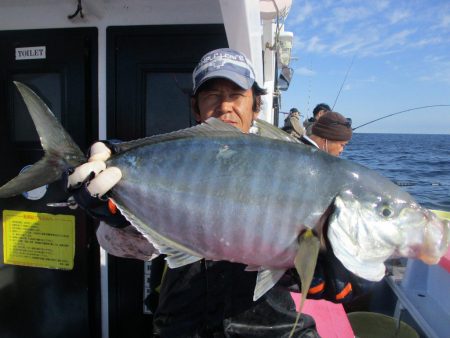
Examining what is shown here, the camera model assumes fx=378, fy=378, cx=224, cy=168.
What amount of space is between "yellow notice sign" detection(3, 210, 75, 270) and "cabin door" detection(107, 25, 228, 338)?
1.54 feet

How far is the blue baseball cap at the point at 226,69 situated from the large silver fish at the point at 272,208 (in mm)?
487

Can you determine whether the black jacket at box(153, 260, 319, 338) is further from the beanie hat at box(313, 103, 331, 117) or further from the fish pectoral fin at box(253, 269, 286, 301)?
the beanie hat at box(313, 103, 331, 117)

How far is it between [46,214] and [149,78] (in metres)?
1.39

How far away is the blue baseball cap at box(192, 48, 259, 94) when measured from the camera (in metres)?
1.93

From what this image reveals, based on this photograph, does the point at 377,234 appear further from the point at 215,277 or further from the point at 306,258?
the point at 215,277

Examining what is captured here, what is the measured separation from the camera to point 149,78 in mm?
2990

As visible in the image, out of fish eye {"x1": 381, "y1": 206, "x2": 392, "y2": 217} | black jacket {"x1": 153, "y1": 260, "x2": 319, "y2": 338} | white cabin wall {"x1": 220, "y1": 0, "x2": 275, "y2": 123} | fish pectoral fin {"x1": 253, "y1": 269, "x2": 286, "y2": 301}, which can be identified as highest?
white cabin wall {"x1": 220, "y1": 0, "x2": 275, "y2": 123}

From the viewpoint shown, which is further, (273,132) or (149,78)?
(149,78)

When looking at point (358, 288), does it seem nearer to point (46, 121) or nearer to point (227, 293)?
point (227, 293)

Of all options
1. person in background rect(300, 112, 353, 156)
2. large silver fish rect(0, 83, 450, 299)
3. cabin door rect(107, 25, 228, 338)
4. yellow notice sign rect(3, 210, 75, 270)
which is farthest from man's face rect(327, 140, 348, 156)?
large silver fish rect(0, 83, 450, 299)

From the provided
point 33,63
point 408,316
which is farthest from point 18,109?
point 408,316

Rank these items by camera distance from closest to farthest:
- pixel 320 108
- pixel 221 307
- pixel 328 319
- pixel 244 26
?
1. pixel 221 307
2. pixel 244 26
3. pixel 328 319
4. pixel 320 108

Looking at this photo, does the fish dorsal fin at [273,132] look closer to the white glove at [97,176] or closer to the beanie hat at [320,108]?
the white glove at [97,176]

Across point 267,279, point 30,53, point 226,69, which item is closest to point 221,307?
point 267,279
